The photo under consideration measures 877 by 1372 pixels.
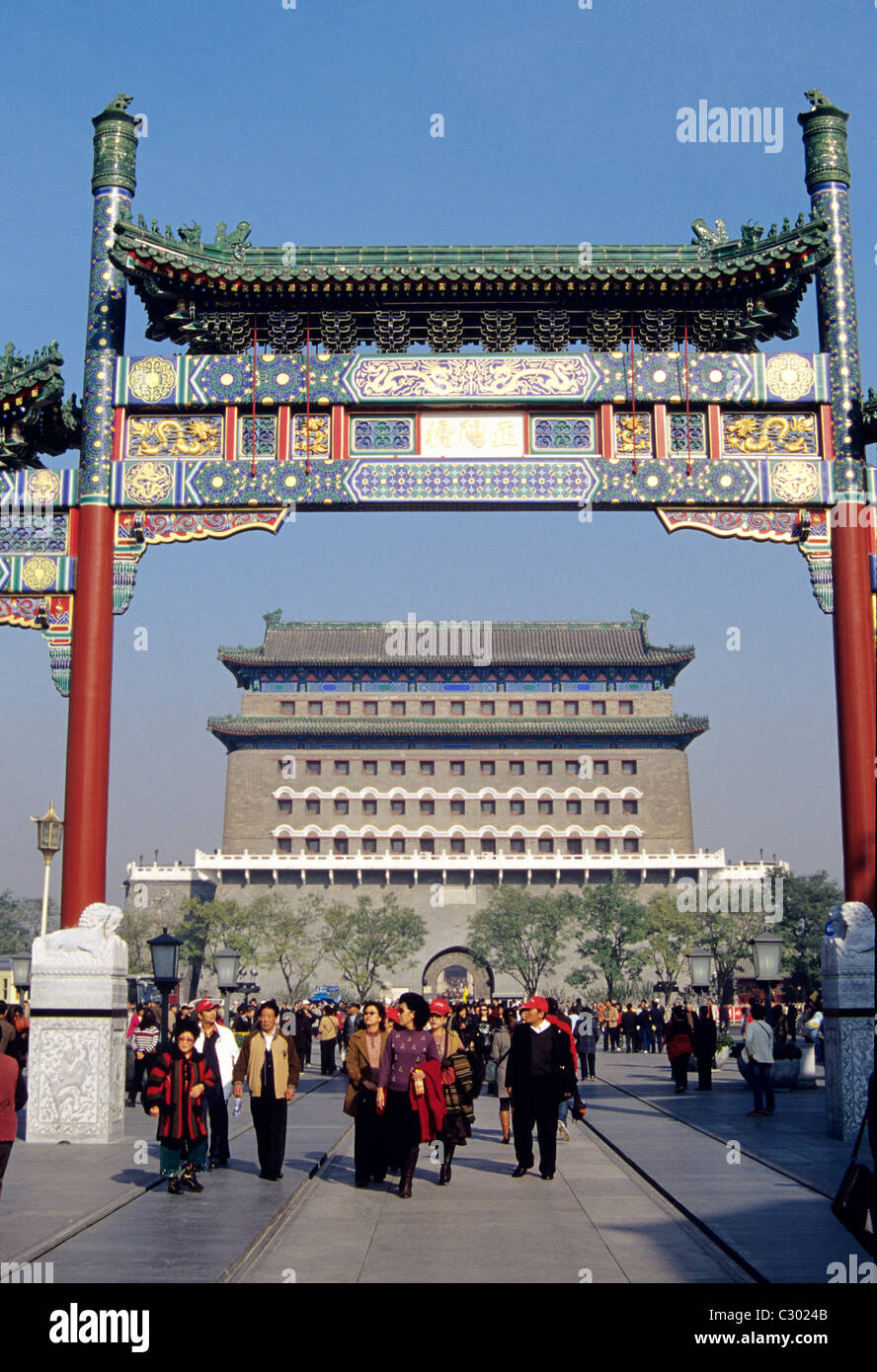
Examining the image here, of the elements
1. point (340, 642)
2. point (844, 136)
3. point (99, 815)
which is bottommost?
point (99, 815)

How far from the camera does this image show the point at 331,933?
59938mm

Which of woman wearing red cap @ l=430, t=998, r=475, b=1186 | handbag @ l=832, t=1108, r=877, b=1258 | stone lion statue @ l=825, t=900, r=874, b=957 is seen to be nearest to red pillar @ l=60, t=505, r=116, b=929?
woman wearing red cap @ l=430, t=998, r=475, b=1186

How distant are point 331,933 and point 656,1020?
81.9 ft

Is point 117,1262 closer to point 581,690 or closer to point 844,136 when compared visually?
point 844,136

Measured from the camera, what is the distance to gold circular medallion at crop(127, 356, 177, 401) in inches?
572

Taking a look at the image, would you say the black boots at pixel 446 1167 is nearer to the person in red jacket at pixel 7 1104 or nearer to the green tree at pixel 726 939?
the person in red jacket at pixel 7 1104

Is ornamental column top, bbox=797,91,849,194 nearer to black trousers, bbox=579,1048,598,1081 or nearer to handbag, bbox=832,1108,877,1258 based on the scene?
handbag, bbox=832,1108,877,1258

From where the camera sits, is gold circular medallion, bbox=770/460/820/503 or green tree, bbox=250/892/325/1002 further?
green tree, bbox=250/892/325/1002

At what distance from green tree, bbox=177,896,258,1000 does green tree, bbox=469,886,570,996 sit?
9129 millimetres

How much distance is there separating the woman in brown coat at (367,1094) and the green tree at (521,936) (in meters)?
Answer: 47.8

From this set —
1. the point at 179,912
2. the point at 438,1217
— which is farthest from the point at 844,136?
the point at 179,912

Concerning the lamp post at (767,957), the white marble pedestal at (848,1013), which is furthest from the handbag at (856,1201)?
the lamp post at (767,957)

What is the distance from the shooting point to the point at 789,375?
14414 mm

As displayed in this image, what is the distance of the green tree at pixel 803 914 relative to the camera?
52956mm
